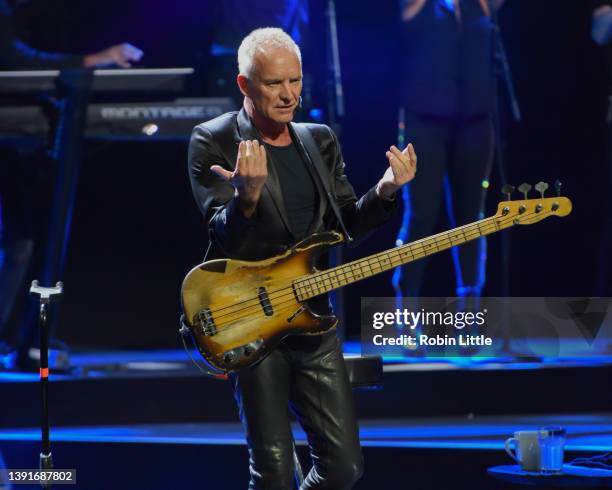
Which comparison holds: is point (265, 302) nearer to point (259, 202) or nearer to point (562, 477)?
point (259, 202)

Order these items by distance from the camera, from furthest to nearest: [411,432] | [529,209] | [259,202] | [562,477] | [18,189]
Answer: [18,189] < [411,432] < [562,477] < [529,209] < [259,202]

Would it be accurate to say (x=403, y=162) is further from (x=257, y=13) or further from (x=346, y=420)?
(x=257, y=13)

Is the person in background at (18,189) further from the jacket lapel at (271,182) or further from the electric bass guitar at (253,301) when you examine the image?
the electric bass guitar at (253,301)

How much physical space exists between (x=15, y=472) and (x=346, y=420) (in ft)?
7.63

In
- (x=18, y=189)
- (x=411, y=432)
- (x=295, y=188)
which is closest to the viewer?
(x=295, y=188)

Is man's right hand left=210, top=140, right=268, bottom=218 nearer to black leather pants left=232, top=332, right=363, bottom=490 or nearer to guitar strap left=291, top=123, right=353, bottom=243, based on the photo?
guitar strap left=291, top=123, right=353, bottom=243

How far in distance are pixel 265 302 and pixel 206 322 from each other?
21 centimetres

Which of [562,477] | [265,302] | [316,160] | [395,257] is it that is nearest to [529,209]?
[395,257]

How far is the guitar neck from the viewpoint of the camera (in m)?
3.39

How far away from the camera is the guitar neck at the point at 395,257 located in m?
3.39

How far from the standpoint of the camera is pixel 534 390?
5336 millimetres

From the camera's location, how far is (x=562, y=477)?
4.38 meters

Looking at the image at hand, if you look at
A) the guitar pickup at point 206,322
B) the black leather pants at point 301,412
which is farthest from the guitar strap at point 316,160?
the guitar pickup at point 206,322

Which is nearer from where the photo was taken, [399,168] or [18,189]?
[399,168]
